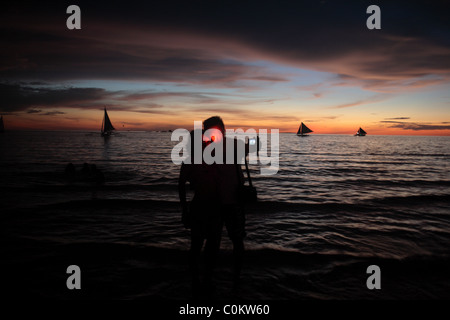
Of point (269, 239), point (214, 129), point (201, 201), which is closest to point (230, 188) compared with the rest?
point (201, 201)

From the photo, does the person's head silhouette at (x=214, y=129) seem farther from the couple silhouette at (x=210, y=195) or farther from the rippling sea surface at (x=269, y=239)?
the rippling sea surface at (x=269, y=239)

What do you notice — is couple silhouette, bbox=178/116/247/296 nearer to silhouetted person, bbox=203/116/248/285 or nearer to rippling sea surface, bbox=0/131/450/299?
silhouetted person, bbox=203/116/248/285

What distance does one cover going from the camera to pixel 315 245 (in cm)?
646

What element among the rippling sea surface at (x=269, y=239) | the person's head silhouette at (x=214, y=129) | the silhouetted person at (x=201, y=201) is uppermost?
the person's head silhouette at (x=214, y=129)

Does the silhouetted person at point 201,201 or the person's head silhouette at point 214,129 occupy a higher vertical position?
the person's head silhouette at point 214,129

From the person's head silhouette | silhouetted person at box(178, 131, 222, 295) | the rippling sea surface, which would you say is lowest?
the rippling sea surface

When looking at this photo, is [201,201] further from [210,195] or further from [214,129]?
[214,129]

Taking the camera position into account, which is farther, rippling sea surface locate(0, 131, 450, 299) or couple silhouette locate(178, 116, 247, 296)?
rippling sea surface locate(0, 131, 450, 299)

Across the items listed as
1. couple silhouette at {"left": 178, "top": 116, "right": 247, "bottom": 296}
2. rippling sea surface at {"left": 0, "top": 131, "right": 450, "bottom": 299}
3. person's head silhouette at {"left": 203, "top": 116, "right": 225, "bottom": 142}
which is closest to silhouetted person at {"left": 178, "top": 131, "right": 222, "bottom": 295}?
couple silhouette at {"left": 178, "top": 116, "right": 247, "bottom": 296}

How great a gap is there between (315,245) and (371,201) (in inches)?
279

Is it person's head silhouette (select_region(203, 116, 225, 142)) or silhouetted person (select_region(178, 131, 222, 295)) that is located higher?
person's head silhouette (select_region(203, 116, 225, 142))

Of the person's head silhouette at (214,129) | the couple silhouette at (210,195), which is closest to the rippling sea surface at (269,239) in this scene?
the couple silhouette at (210,195)
